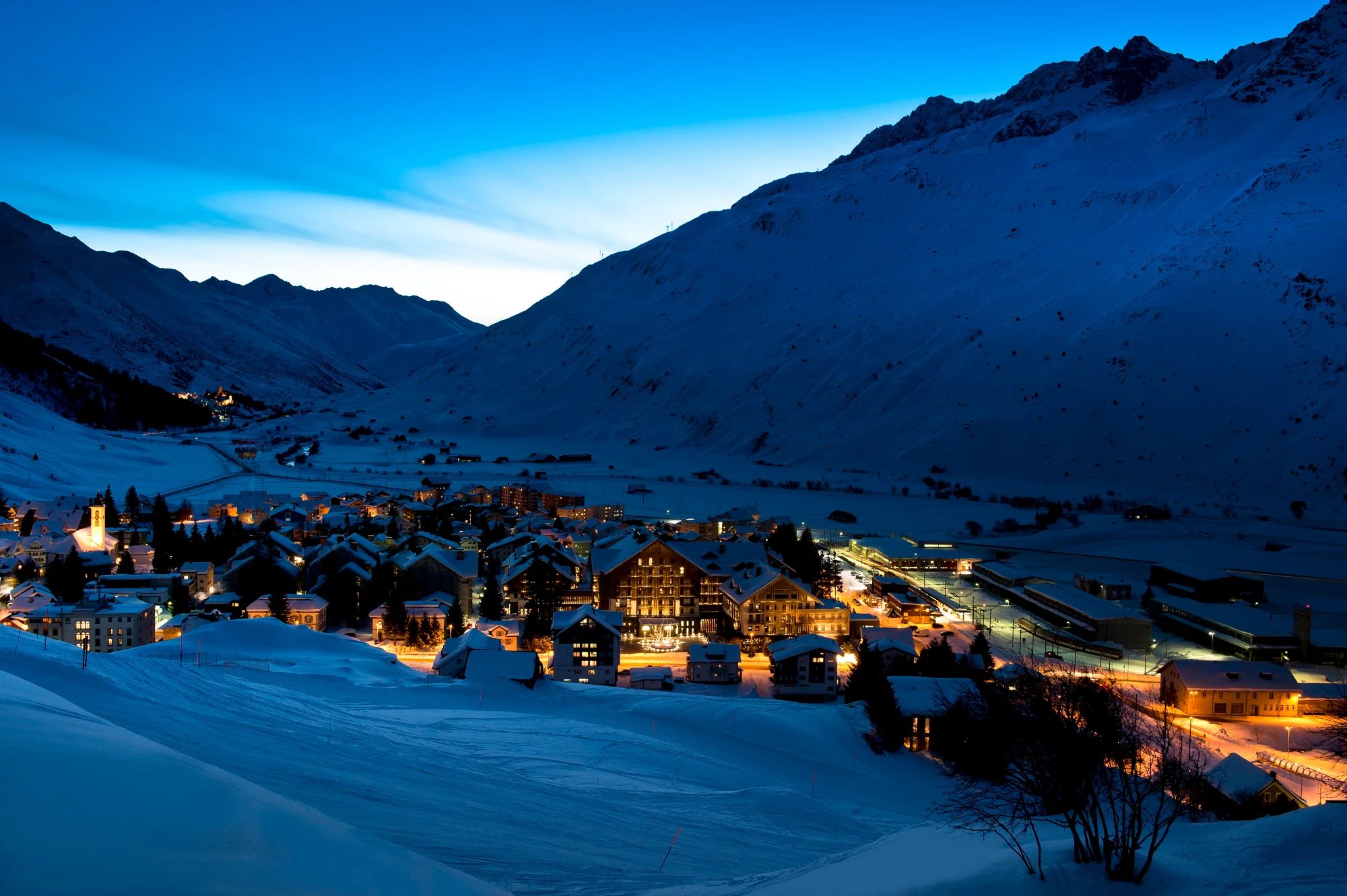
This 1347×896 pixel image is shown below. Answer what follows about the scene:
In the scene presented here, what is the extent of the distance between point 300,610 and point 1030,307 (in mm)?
79085

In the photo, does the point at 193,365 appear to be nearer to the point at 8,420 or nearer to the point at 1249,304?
the point at 8,420

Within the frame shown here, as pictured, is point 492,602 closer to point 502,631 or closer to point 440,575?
point 502,631

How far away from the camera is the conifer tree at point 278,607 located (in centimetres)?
2570

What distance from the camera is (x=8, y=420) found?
200 feet

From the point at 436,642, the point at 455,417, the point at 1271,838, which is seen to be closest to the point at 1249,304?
the point at 436,642

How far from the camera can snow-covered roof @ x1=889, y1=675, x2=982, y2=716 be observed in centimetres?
1673

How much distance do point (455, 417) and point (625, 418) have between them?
88.2ft

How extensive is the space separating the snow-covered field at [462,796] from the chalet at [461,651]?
161 centimetres

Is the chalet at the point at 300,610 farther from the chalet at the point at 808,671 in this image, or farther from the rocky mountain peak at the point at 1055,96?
the rocky mountain peak at the point at 1055,96

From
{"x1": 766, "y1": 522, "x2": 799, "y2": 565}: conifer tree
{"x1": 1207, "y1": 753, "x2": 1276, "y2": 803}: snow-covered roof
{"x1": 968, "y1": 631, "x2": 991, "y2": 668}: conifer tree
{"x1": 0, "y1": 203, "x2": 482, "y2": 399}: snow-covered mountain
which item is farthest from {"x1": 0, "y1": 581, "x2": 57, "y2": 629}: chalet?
{"x1": 0, "y1": 203, "x2": 482, "y2": 399}: snow-covered mountain

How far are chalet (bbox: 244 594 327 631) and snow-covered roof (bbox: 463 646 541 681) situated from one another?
9674mm

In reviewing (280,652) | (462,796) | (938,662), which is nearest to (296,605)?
(280,652)

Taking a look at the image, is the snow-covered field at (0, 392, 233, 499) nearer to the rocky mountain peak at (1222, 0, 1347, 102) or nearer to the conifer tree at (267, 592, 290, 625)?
the conifer tree at (267, 592, 290, 625)

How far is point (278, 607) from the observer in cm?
2575
